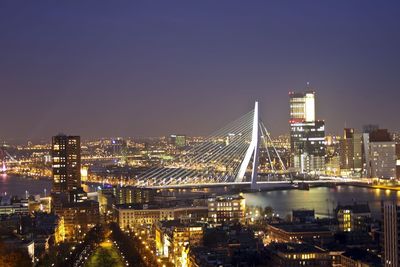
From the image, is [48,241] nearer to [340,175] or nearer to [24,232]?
[24,232]

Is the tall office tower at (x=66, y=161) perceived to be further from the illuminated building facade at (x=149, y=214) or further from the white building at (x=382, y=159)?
the white building at (x=382, y=159)

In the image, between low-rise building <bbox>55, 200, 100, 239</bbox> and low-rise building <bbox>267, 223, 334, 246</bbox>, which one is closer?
low-rise building <bbox>267, 223, 334, 246</bbox>

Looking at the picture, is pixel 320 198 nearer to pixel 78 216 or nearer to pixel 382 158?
pixel 78 216

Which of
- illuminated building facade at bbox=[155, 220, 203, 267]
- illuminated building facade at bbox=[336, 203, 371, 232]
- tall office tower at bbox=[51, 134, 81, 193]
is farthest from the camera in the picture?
tall office tower at bbox=[51, 134, 81, 193]

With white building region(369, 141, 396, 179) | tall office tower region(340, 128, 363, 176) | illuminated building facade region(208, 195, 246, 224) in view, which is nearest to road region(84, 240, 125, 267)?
illuminated building facade region(208, 195, 246, 224)

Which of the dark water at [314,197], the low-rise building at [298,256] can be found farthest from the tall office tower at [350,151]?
the low-rise building at [298,256]

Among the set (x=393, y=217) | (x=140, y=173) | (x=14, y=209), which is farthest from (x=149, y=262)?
(x=140, y=173)

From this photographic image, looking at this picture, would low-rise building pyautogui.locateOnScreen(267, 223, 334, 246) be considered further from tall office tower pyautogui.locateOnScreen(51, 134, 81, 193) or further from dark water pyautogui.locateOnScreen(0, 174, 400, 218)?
tall office tower pyautogui.locateOnScreen(51, 134, 81, 193)
